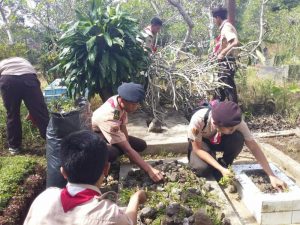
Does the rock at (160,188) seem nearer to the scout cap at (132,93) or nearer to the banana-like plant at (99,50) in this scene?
the scout cap at (132,93)

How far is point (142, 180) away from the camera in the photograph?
3.59m

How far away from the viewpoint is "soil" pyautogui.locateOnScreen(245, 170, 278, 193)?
3271mm

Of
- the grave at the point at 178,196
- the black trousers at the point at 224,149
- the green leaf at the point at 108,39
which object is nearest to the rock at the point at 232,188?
the grave at the point at 178,196

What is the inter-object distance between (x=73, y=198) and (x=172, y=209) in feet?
4.33

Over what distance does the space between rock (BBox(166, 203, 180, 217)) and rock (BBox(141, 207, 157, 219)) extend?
144mm

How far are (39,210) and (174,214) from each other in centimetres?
140

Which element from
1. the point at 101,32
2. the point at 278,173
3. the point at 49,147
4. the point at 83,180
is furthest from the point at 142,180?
the point at 101,32

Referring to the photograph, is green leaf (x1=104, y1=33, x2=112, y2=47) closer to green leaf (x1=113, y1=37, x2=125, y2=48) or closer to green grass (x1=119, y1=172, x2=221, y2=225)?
green leaf (x1=113, y1=37, x2=125, y2=48)

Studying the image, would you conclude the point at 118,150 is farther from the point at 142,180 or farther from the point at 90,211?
the point at 90,211

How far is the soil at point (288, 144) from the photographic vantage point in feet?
15.4

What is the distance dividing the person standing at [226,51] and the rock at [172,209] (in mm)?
3525

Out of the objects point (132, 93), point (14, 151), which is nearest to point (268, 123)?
point (132, 93)

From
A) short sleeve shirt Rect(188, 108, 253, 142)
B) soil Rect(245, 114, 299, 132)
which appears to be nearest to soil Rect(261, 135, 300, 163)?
soil Rect(245, 114, 299, 132)

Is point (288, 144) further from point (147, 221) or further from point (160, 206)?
point (147, 221)
